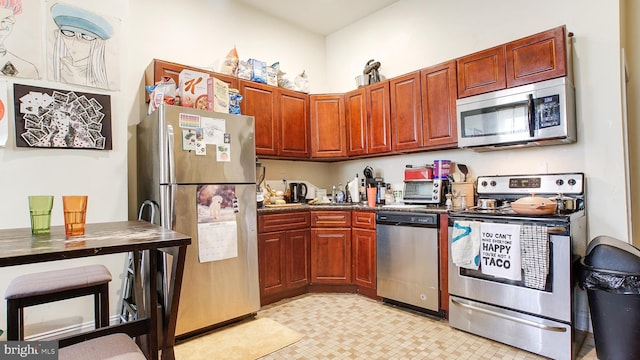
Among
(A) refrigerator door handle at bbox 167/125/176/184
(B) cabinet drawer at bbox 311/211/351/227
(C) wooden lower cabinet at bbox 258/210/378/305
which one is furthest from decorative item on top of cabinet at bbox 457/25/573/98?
(A) refrigerator door handle at bbox 167/125/176/184

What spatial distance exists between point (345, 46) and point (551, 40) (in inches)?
98.0

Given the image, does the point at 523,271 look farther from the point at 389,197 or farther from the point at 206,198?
the point at 206,198

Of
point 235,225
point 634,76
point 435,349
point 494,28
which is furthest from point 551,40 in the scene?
point 235,225

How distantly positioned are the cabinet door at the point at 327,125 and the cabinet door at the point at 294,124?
0.28 ft

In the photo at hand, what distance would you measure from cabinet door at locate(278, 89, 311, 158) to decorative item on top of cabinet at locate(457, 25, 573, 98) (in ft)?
5.58

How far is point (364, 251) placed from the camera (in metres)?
3.23

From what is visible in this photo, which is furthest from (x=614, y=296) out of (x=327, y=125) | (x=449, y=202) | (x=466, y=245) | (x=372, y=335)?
(x=327, y=125)

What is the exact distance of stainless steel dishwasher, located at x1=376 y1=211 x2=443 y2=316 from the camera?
2.71 metres

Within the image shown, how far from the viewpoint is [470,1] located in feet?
10.3

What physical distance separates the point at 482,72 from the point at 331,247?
7.06 ft

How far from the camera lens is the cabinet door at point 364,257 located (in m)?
3.15

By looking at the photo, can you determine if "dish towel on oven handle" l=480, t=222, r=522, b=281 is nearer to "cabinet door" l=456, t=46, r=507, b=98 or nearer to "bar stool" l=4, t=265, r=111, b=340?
"cabinet door" l=456, t=46, r=507, b=98

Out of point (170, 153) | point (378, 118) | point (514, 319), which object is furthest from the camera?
point (378, 118)

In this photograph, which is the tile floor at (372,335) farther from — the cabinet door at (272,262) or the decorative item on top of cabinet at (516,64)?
the decorative item on top of cabinet at (516,64)
